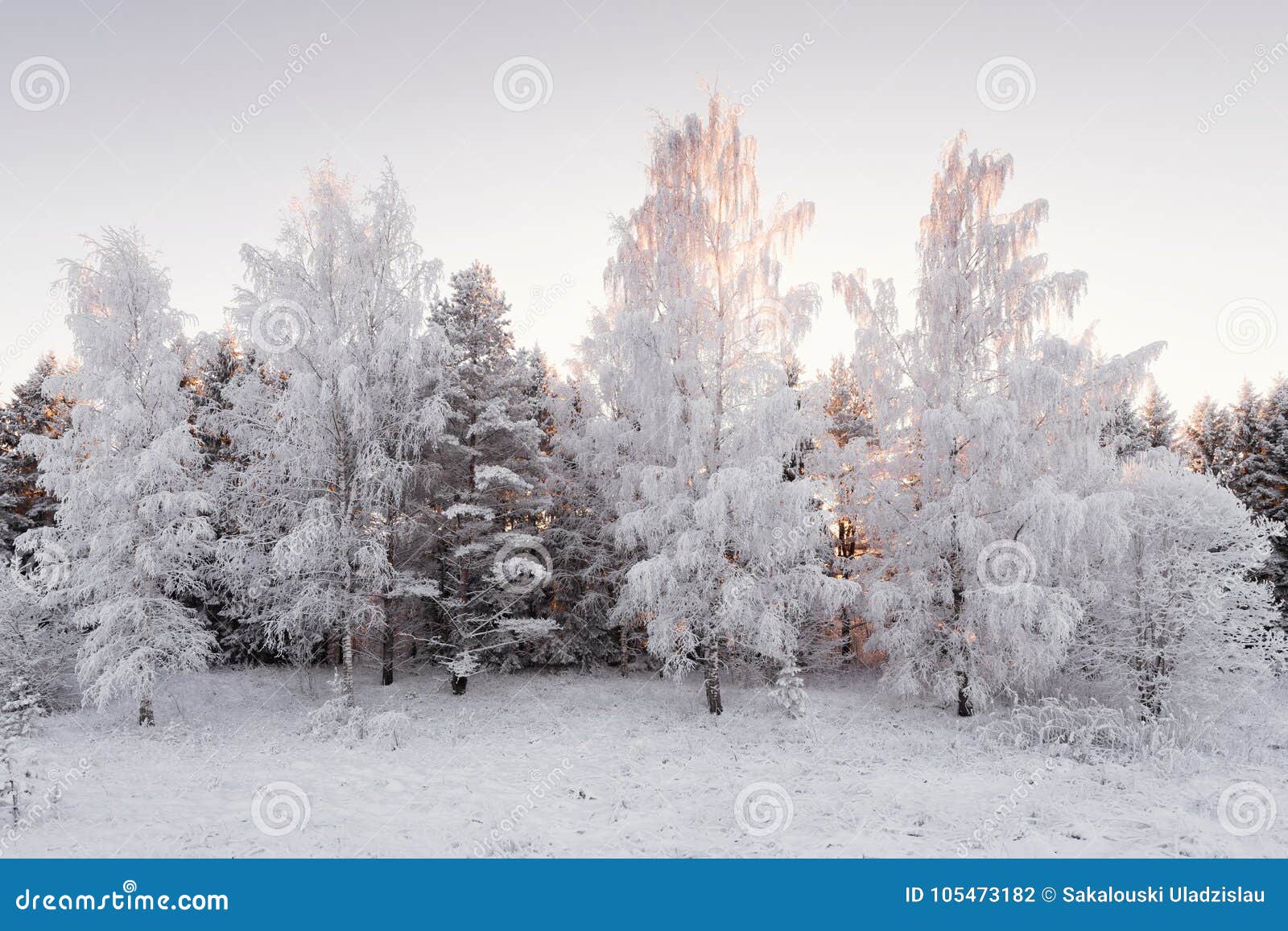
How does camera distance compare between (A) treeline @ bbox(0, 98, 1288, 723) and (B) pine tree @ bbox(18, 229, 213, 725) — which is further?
(B) pine tree @ bbox(18, 229, 213, 725)

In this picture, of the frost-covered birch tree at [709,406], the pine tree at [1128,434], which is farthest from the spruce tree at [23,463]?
the pine tree at [1128,434]

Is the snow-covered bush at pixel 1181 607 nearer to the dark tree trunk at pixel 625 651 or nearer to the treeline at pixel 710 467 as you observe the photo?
the treeline at pixel 710 467

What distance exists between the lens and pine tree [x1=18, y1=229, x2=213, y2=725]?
1263cm

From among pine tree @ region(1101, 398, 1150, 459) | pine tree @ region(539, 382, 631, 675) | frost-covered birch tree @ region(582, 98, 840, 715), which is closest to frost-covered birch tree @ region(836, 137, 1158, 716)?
pine tree @ region(1101, 398, 1150, 459)

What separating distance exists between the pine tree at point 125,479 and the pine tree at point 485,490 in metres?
5.57

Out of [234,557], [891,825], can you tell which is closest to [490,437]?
[234,557]

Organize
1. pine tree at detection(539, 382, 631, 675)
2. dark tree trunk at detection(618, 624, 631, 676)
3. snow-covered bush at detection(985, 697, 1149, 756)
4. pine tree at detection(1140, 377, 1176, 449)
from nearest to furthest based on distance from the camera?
snow-covered bush at detection(985, 697, 1149, 756), pine tree at detection(539, 382, 631, 675), dark tree trunk at detection(618, 624, 631, 676), pine tree at detection(1140, 377, 1176, 449)

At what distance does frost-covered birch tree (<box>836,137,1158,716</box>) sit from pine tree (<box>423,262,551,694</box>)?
9055 mm

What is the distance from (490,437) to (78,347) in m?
9.25

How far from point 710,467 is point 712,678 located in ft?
16.7

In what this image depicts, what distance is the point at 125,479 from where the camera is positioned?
1246 cm

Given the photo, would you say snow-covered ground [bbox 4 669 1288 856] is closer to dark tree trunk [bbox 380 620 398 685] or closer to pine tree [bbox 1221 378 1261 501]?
dark tree trunk [bbox 380 620 398 685]
